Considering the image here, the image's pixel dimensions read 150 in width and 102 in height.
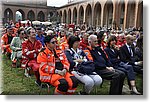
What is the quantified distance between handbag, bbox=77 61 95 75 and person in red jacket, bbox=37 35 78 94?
0.52 feet

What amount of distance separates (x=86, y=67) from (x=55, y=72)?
39 centimetres

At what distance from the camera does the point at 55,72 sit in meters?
2.27

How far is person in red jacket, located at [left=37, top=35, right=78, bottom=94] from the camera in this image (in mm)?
2240

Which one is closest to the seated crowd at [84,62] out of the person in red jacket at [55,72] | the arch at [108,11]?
the person in red jacket at [55,72]

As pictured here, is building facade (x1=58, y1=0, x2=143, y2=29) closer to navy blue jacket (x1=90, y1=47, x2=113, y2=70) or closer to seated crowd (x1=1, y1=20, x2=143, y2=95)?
seated crowd (x1=1, y1=20, x2=143, y2=95)

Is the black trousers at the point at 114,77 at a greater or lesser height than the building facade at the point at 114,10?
lesser

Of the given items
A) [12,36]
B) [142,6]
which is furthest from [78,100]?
[12,36]

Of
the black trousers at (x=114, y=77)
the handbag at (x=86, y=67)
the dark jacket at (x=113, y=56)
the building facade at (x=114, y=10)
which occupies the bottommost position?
the black trousers at (x=114, y=77)

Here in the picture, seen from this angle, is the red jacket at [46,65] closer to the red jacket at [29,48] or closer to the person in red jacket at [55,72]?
the person in red jacket at [55,72]

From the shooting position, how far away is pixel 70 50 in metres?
2.47

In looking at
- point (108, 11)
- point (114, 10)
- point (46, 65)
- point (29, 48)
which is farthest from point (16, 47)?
point (108, 11)

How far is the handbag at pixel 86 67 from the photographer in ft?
8.04

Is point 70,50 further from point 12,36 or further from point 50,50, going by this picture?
point 12,36

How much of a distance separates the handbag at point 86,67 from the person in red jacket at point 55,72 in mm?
158
